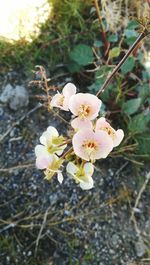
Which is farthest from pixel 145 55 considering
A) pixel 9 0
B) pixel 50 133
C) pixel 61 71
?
pixel 50 133

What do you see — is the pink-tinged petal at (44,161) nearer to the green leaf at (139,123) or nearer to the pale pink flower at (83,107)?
the pale pink flower at (83,107)

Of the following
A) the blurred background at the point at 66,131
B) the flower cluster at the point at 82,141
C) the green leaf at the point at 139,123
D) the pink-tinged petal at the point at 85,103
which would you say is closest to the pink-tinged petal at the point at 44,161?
the flower cluster at the point at 82,141

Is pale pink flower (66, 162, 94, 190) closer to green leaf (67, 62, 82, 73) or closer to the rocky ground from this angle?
the rocky ground

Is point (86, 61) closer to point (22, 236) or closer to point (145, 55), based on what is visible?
point (145, 55)

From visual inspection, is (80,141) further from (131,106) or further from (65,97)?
(131,106)

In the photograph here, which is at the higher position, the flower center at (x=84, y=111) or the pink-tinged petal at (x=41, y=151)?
the flower center at (x=84, y=111)

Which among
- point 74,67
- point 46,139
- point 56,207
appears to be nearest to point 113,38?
point 74,67
